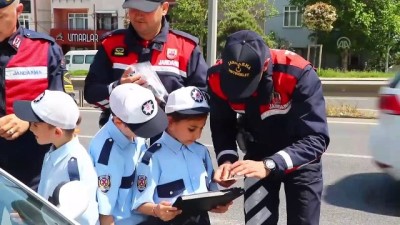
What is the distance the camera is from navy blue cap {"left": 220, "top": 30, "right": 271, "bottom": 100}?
221cm

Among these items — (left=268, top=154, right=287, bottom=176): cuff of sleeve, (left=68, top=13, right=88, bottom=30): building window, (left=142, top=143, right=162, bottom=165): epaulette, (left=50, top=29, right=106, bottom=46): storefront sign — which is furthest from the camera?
(left=68, top=13, right=88, bottom=30): building window

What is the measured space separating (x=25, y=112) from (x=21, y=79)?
34 centimetres

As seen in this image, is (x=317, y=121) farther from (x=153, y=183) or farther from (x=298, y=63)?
(x=153, y=183)

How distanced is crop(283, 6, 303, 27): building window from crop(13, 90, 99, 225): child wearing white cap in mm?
32218

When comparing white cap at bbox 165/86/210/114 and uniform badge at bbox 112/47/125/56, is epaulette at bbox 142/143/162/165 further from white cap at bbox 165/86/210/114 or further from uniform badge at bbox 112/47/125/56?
uniform badge at bbox 112/47/125/56

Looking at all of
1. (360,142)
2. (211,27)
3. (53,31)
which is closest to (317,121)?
(360,142)

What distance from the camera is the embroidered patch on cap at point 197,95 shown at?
2486 millimetres

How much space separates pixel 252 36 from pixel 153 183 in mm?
763

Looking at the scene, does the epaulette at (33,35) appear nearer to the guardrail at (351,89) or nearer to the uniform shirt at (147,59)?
the uniform shirt at (147,59)

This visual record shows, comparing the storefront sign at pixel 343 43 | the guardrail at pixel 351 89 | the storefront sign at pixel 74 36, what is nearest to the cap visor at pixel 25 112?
the guardrail at pixel 351 89

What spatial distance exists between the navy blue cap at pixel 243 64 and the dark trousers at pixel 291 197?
49 cm

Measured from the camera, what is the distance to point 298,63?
2357 mm

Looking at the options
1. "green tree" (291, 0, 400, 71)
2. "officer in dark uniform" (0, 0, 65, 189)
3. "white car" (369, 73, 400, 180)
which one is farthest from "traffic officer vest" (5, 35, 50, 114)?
"green tree" (291, 0, 400, 71)

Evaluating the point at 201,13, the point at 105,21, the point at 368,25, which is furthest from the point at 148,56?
the point at 105,21
